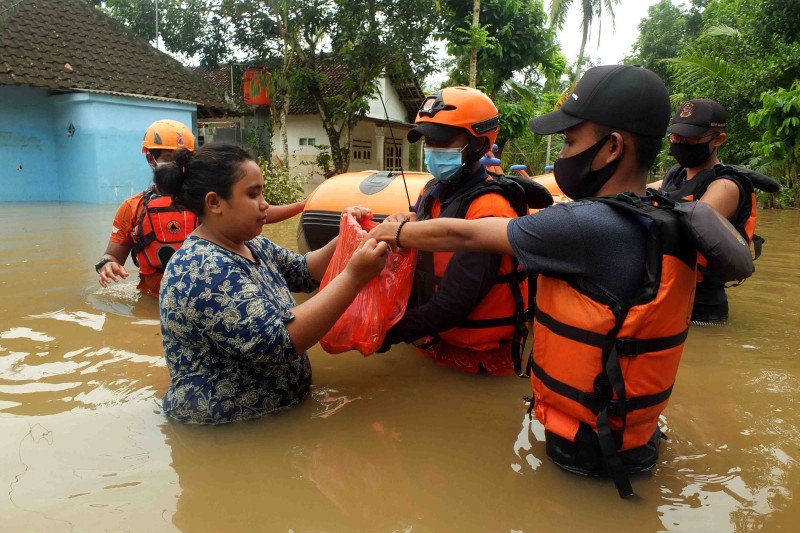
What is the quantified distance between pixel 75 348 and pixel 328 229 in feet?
6.10

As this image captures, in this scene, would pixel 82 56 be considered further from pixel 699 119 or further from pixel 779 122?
pixel 779 122

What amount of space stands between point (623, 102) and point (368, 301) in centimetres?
133

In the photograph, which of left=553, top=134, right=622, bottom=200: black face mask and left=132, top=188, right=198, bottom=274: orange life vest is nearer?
left=553, top=134, right=622, bottom=200: black face mask

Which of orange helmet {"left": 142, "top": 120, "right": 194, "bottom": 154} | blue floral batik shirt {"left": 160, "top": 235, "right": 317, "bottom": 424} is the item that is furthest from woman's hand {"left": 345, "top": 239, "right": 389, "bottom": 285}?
orange helmet {"left": 142, "top": 120, "right": 194, "bottom": 154}

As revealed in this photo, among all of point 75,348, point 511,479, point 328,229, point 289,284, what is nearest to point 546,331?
point 511,479

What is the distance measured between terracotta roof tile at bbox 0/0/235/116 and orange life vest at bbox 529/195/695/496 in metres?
12.5

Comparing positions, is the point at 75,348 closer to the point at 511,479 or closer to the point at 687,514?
the point at 511,479

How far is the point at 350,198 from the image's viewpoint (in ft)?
14.5

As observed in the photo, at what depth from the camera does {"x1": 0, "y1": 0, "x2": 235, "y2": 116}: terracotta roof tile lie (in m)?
11.7

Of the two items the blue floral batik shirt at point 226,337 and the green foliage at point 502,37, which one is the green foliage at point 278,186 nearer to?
the green foliage at point 502,37

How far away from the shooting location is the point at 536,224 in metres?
1.87

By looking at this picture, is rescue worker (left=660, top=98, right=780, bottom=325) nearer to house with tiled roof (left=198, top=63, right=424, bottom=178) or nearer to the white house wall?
house with tiled roof (left=198, top=63, right=424, bottom=178)

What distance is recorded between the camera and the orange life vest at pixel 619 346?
1.80m

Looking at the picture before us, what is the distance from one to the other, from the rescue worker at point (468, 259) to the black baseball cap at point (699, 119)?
5.67 feet
